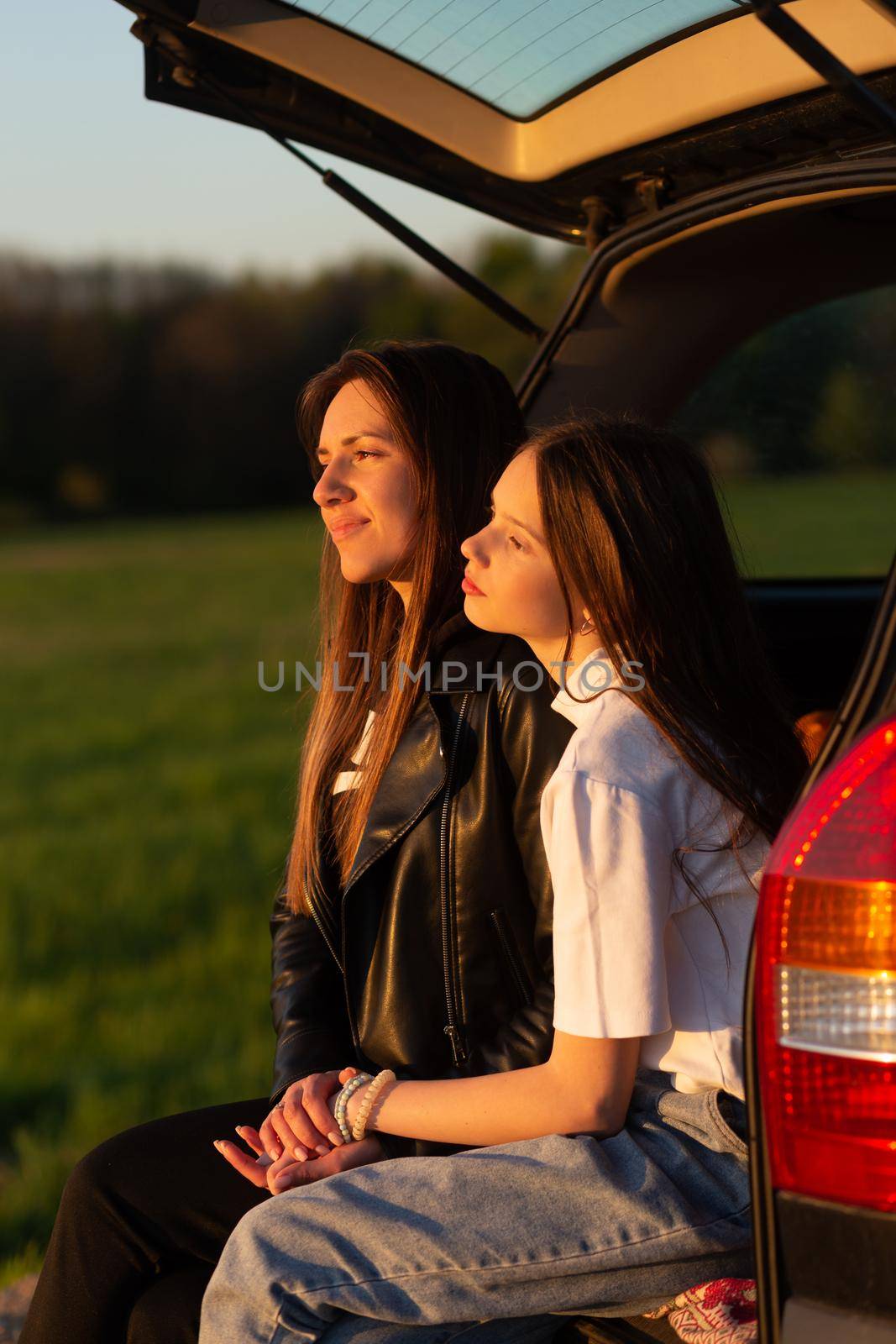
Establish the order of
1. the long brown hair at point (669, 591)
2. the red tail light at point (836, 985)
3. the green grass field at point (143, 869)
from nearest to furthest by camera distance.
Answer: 1. the red tail light at point (836, 985)
2. the long brown hair at point (669, 591)
3. the green grass field at point (143, 869)

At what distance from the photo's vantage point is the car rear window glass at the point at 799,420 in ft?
10.1

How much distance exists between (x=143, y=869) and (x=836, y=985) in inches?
270

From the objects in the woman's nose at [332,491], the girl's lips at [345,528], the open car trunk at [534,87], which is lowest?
the girl's lips at [345,528]

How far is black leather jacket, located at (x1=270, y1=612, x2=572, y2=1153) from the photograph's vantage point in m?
1.94

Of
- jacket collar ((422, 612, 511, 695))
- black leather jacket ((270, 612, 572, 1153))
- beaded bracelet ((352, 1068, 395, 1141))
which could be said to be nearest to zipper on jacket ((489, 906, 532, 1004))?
black leather jacket ((270, 612, 572, 1153))

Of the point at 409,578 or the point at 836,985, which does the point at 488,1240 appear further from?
the point at 409,578

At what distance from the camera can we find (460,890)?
77.6 inches

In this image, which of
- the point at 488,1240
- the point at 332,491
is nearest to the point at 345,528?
the point at 332,491

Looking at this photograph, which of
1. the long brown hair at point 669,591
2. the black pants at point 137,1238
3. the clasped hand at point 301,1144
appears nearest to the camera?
the long brown hair at point 669,591

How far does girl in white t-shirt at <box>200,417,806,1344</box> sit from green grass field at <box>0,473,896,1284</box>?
3.31 ft

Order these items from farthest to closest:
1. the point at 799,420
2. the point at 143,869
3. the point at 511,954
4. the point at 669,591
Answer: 1. the point at 143,869
2. the point at 799,420
3. the point at 511,954
4. the point at 669,591

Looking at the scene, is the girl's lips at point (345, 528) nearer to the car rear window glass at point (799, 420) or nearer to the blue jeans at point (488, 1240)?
the car rear window glass at point (799, 420)

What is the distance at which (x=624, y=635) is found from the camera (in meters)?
1.82

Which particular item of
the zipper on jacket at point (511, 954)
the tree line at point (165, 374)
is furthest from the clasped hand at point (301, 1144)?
the tree line at point (165, 374)
